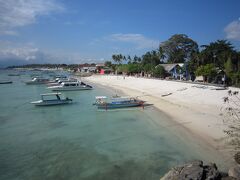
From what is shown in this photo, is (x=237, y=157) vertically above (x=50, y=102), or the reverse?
(x=50, y=102)

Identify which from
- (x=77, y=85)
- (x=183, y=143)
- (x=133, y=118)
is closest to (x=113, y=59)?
(x=77, y=85)

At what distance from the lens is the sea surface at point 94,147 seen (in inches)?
521

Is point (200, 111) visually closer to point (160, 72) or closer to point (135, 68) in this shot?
point (160, 72)

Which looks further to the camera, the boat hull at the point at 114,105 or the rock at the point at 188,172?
the boat hull at the point at 114,105

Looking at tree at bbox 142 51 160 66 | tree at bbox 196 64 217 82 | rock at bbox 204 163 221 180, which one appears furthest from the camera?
tree at bbox 142 51 160 66

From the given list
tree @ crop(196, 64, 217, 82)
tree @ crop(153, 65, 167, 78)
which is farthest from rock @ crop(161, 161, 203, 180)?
tree @ crop(153, 65, 167, 78)

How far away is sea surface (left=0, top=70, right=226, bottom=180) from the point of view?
43.4 feet

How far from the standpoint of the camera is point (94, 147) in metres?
17.0

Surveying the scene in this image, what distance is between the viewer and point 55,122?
81.0 ft

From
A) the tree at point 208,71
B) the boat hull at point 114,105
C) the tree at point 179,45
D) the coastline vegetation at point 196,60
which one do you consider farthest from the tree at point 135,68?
the boat hull at point 114,105

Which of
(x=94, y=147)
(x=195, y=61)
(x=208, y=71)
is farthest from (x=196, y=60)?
(x=94, y=147)

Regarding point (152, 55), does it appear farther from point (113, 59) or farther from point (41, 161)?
point (41, 161)

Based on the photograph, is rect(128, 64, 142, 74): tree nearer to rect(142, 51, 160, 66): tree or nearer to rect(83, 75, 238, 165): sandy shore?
rect(142, 51, 160, 66): tree

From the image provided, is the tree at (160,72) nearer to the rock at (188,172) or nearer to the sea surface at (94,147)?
the sea surface at (94,147)
